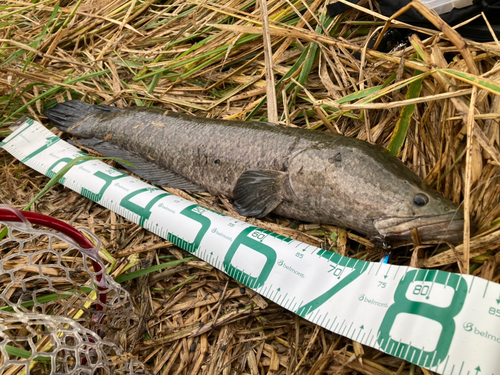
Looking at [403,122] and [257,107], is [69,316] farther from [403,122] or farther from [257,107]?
[403,122]

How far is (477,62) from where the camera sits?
78.5 inches

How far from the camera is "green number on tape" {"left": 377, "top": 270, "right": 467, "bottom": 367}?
134cm

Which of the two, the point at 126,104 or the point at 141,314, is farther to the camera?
the point at 126,104

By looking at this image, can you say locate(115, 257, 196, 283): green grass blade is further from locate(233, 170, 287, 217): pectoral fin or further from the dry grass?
locate(233, 170, 287, 217): pectoral fin

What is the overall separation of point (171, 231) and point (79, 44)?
280cm

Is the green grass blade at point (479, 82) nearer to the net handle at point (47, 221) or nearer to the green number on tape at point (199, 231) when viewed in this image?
the green number on tape at point (199, 231)

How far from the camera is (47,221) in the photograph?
A: 145 cm

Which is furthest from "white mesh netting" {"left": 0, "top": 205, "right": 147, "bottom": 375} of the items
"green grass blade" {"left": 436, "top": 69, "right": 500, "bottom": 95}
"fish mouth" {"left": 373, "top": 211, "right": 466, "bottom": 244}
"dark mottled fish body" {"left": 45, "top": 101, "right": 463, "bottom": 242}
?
"green grass blade" {"left": 436, "top": 69, "right": 500, "bottom": 95}

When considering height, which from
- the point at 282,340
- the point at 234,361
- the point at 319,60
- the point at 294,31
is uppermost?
the point at 294,31

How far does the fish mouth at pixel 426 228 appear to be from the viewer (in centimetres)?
167

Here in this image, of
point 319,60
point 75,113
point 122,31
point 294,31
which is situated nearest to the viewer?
point 294,31

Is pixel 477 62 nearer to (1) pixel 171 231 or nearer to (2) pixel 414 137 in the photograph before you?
(2) pixel 414 137

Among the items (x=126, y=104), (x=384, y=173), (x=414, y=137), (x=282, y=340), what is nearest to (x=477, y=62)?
(x=414, y=137)

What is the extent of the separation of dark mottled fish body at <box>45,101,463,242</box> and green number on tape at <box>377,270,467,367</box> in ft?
0.94
